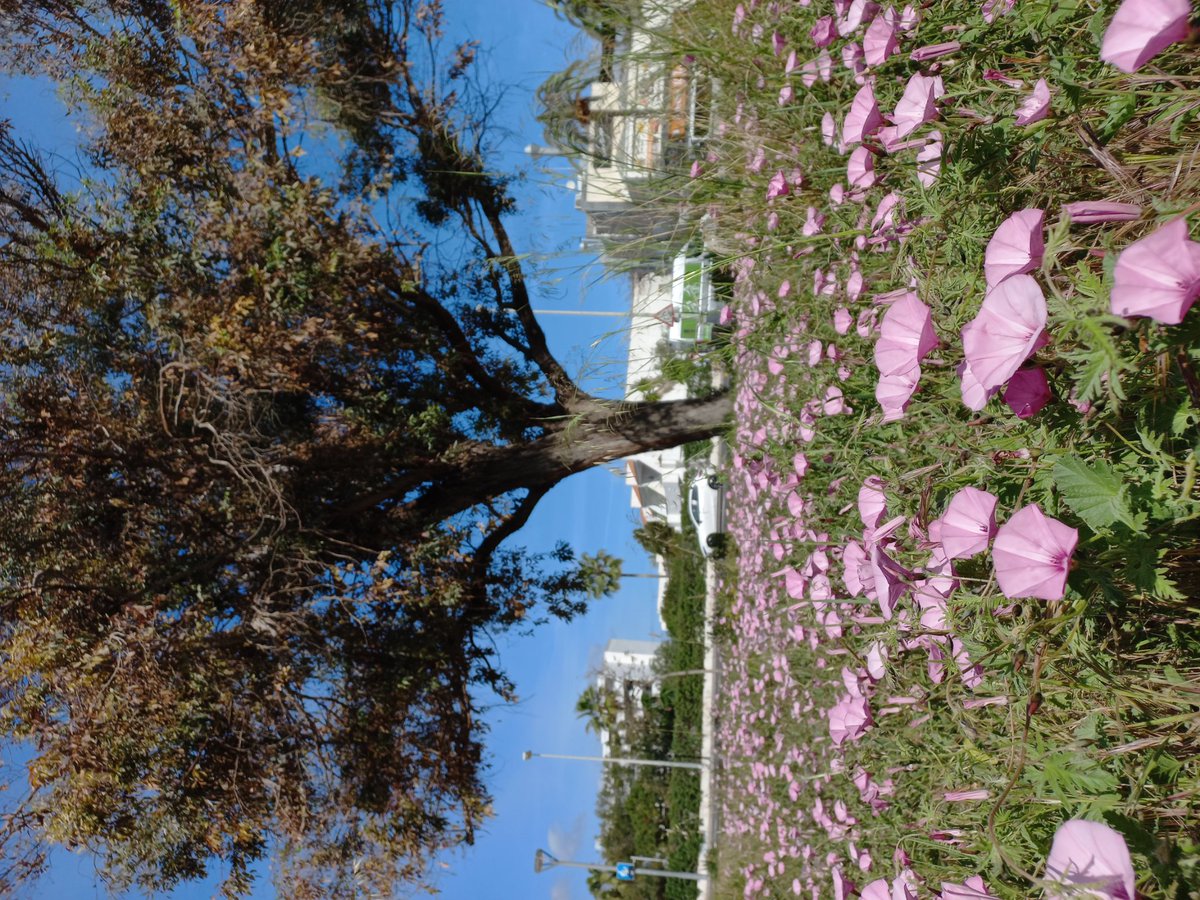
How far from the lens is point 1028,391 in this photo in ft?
3.95

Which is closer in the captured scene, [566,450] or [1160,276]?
[1160,276]

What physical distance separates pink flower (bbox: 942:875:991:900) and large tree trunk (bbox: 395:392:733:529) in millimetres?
3698

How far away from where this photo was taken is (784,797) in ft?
12.8

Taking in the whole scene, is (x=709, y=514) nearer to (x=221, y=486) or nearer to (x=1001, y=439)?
(x=221, y=486)

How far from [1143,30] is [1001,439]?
0.67 m

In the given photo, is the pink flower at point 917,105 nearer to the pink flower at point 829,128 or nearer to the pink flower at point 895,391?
the pink flower at point 895,391

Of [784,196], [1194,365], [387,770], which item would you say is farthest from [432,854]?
[1194,365]

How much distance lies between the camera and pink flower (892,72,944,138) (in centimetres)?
154

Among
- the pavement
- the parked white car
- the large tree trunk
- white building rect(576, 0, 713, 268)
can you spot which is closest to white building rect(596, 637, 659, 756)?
the pavement

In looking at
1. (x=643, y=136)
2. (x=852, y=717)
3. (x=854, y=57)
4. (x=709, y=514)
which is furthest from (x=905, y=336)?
(x=709, y=514)

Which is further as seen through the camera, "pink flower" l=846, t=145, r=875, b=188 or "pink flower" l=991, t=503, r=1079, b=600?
"pink flower" l=846, t=145, r=875, b=188

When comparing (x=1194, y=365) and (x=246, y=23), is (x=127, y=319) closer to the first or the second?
(x=246, y=23)

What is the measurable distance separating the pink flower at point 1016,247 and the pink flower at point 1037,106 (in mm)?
351

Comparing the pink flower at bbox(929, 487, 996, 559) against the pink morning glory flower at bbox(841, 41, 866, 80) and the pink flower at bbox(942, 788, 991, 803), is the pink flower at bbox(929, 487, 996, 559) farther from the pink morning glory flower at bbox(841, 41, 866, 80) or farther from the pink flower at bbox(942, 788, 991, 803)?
the pink morning glory flower at bbox(841, 41, 866, 80)
